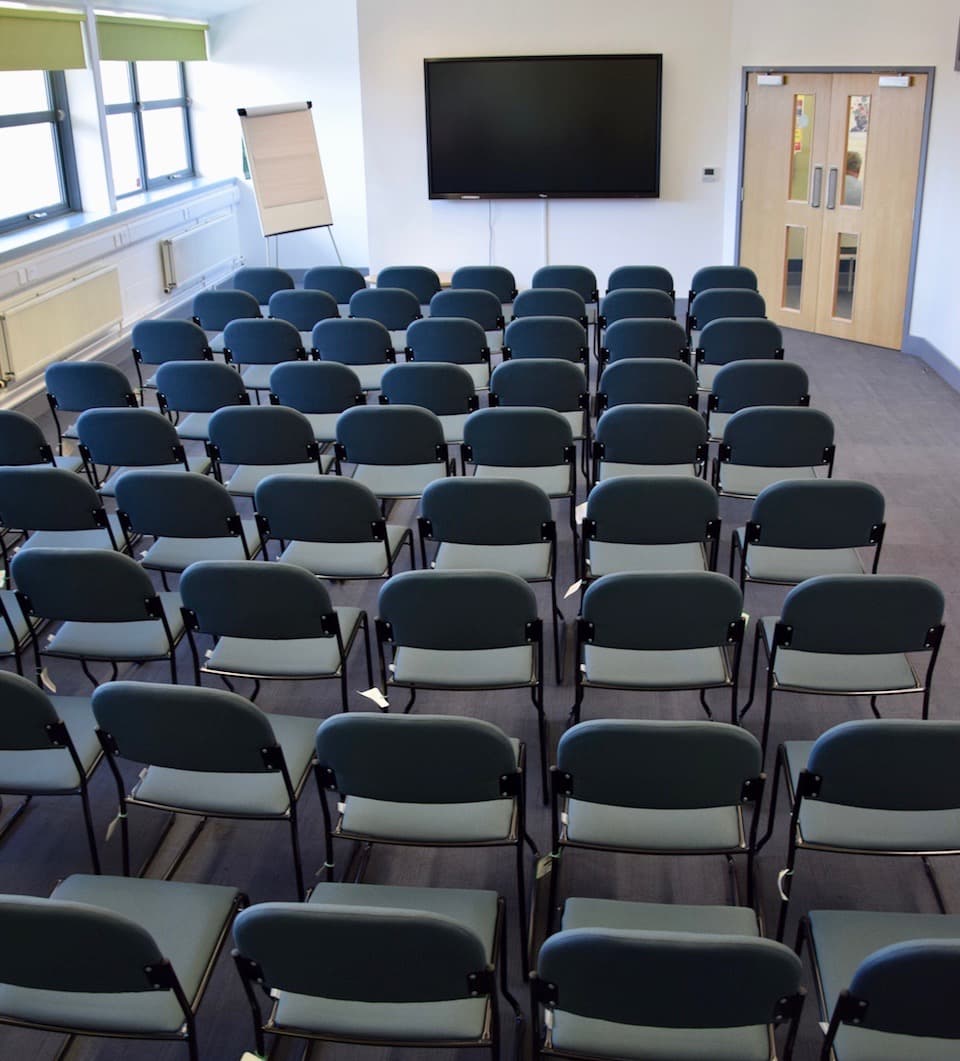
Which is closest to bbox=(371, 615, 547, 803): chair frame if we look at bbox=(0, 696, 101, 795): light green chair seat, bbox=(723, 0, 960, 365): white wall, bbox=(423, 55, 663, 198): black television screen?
bbox=(0, 696, 101, 795): light green chair seat

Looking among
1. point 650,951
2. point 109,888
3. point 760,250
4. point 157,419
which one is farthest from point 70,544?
point 760,250

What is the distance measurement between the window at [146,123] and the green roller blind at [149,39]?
343 millimetres

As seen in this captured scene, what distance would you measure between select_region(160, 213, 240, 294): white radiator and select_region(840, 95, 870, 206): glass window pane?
6.60 meters

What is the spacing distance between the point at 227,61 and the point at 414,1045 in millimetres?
12603

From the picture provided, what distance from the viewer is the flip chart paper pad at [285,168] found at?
458 inches

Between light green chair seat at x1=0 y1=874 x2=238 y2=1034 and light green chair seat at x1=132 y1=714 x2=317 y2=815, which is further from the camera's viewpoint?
light green chair seat at x1=132 y1=714 x2=317 y2=815

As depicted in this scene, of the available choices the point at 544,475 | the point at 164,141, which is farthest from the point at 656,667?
the point at 164,141

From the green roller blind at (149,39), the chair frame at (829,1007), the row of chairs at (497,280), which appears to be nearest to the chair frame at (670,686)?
the chair frame at (829,1007)

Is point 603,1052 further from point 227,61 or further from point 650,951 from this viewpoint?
point 227,61

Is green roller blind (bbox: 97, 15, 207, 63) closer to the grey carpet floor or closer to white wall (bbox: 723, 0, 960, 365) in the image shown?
white wall (bbox: 723, 0, 960, 365)

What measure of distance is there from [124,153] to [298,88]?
2302 millimetres

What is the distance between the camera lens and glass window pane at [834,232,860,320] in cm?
1034

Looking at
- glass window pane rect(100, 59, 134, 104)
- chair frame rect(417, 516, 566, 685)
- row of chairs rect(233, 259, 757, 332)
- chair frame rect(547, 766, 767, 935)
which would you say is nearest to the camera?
chair frame rect(547, 766, 767, 935)

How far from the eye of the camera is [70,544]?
528 centimetres
